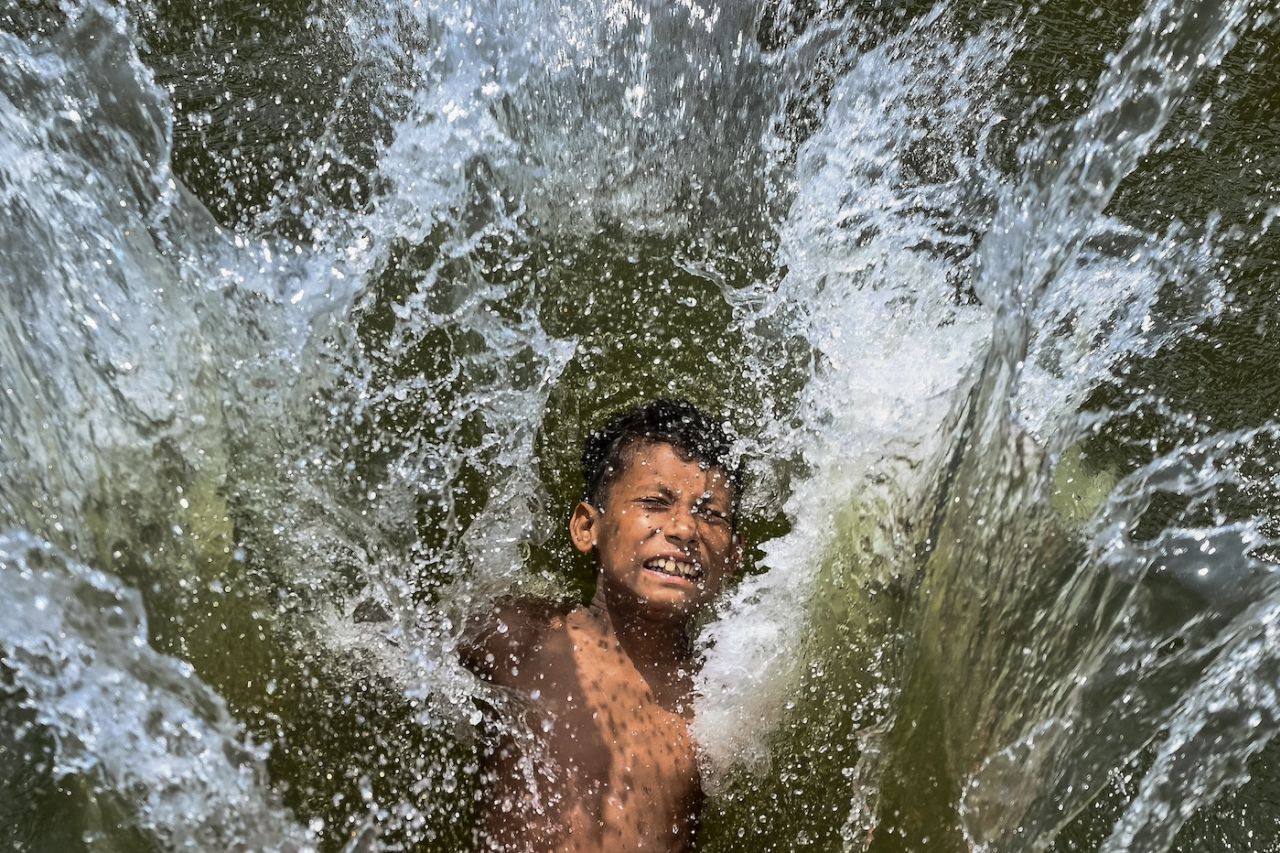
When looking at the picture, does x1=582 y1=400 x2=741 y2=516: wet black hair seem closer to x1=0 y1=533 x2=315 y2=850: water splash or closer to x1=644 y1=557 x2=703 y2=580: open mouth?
x1=644 y1=557 x2=703 y2=580: open mouth

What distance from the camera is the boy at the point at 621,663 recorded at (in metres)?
1.82

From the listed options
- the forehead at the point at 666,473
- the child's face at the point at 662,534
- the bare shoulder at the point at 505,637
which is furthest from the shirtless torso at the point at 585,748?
the forehead at the point at 666,473

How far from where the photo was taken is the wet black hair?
2125 mm

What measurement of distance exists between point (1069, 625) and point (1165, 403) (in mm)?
661

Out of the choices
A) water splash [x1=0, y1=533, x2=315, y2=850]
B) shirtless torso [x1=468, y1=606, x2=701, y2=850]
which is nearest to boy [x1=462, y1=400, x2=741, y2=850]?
shirtless torso [x1=468, y1=606, x2=701, y2=850]

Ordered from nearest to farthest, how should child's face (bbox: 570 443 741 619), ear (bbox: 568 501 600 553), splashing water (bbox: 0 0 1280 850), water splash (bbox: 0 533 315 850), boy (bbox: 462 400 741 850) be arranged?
water splash (bbox: 0 533 315 850) → splashing water (bbox: 0 0 1280 850) → boy (bbox: 462 400 741 850) → child's face (bbox: 570 443 741 619) → ear (bbox: 568 501 600 553)

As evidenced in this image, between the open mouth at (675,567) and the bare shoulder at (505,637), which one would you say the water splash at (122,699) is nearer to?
the bare shoulder at (505,637)

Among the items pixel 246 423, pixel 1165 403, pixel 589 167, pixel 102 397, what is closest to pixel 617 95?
pixel 589 167

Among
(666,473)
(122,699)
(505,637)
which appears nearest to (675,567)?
(666,473)

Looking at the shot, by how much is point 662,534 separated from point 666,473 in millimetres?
129

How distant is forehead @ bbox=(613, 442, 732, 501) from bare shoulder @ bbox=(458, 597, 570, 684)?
28 cm

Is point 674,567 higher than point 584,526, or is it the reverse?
point 584,526

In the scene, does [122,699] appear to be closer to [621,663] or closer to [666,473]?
[621,663]

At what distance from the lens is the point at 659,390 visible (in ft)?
7.88
